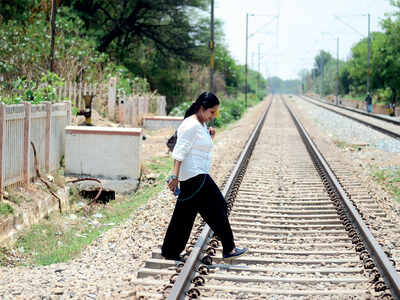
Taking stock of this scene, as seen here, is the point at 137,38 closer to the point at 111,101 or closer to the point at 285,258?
the point at 111,101

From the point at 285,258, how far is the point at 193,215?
1148 millimetres

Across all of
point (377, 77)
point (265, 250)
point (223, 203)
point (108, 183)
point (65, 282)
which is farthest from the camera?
point (377, 77)

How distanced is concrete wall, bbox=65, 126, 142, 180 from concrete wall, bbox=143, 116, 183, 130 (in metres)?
10.8

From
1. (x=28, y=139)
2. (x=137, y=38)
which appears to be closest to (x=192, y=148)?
(x=28, y=139)

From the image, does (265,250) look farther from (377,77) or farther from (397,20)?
(377,77)

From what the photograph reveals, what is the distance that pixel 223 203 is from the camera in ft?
19.0

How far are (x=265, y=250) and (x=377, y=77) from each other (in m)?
49.2

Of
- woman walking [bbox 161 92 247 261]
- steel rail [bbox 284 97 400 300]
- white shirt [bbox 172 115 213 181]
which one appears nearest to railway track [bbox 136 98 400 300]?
steel rail [bbox 284 97 400 300]

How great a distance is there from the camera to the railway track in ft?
16.2

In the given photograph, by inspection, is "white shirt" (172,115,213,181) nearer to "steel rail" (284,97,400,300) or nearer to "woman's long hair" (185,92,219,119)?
"woman's long hair" (185,92,219,119)

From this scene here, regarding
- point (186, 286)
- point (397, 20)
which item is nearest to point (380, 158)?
point (186, 286)

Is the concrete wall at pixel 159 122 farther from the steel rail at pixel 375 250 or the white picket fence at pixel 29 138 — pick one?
the steel rail at pixel 375 250

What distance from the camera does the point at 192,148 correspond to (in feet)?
18.0

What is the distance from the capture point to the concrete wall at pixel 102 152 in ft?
35.6
